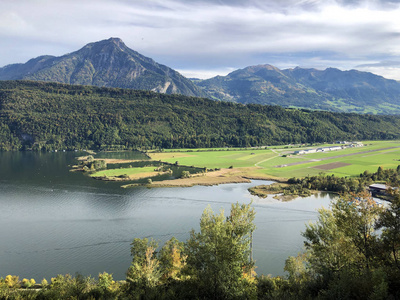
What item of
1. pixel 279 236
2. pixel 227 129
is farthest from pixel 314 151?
pixel 279 236

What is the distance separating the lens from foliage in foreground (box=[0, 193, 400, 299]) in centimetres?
2100

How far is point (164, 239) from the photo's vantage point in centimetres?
4800

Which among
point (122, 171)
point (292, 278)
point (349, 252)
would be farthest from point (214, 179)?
point (349, 252)

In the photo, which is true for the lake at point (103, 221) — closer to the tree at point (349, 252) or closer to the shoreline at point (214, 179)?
the shoreline at point (214, 179)

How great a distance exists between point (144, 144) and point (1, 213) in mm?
117680

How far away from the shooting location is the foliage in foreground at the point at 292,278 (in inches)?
827

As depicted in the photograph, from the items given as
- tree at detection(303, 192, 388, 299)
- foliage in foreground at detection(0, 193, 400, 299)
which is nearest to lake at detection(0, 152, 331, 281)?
foliage in foreground at detection(0, 193, 400, 299)

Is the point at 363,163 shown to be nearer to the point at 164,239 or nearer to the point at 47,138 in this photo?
the point at 164,239

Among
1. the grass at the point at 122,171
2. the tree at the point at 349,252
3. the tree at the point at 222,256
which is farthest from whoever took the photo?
the grass at the point at 122,171

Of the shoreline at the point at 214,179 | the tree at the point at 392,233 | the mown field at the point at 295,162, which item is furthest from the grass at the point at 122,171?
the tree at the point at 392,233

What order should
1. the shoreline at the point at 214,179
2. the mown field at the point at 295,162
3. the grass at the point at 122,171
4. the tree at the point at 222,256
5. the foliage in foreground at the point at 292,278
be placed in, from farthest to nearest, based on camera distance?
1. the mown field at the point at 295,162
2. the grass at the point at 122,171
3. the shoreline at the point at 214,179
4. the tree at the point at 222,256
5. the foliage in foreground at the point at 292,278

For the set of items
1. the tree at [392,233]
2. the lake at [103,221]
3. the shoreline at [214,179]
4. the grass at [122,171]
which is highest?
the tree at [392,233]

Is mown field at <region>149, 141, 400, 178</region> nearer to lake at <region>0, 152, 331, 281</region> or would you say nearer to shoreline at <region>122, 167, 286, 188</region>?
shoreline at <region>122, 167, 286, 188</region>

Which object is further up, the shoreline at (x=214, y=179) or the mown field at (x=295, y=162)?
the mown field at (x=295, y=162)
